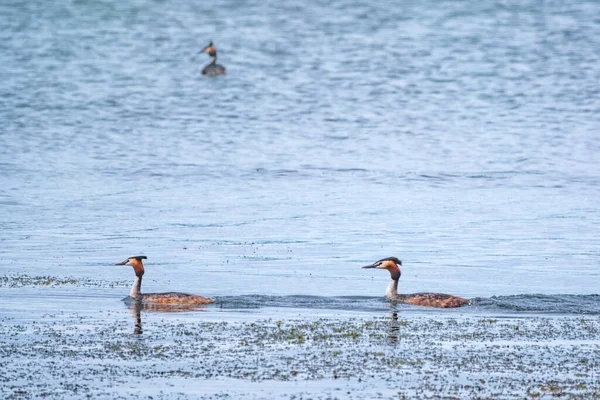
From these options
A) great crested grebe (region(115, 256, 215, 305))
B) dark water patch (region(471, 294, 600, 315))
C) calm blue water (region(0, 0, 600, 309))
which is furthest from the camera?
calm blue water (region(0, 0, 600, 309))

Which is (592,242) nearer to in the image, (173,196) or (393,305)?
(393,305)

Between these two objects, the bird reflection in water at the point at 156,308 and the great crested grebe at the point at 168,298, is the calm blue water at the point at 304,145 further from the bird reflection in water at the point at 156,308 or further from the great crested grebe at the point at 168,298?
the bird reflection in water at the point at 156,308

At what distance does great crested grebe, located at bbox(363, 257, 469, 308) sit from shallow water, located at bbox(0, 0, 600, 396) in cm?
31

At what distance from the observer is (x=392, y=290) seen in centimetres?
2312

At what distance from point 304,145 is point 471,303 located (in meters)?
23.7

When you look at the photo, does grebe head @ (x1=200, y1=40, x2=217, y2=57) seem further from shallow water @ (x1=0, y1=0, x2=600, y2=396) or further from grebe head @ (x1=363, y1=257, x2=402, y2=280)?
grebe head @ (x1=363, y1=257, x2=402, y2=280)

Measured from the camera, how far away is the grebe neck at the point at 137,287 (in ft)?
74.1

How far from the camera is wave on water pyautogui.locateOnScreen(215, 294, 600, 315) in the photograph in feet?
71.7

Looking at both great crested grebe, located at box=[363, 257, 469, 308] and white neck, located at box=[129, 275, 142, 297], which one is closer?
great crested grebe, located at box=[363, 257, 469, 308]

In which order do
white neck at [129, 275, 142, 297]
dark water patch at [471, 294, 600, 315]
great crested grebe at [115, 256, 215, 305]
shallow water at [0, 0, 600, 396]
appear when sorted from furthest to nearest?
1. shallow water at [0, 0, 600, 396]
2. white neck at [129, 275, 142, 297]
3. great crested grebe at [115, 256, 215, 305]
4. dark water patch at [471, 294, 600, 315]

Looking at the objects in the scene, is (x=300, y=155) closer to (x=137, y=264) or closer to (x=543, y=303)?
(x=137, y=264)

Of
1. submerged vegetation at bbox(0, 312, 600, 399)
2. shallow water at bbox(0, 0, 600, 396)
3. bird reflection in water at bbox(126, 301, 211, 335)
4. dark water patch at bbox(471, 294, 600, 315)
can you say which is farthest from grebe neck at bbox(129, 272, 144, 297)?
dark water patch at bbox(471, 294, 600, 315)

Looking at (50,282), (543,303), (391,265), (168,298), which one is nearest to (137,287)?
(168,298)

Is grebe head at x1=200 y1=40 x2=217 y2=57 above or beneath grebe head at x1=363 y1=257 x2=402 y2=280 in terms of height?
above
